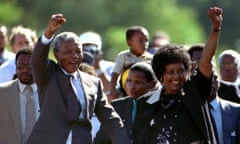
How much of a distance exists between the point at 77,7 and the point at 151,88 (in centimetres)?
2930

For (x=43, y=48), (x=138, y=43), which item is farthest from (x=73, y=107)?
(x=138, y=43)

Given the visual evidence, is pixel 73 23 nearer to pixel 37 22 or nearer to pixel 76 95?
pixel 37 22

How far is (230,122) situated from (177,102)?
1060mm

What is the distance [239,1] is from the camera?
4741 cm

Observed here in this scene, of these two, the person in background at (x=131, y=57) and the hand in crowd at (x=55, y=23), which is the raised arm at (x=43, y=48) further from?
the person in background at (x=131, y=57)

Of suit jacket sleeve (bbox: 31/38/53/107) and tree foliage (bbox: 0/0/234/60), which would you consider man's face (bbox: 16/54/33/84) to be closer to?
suit jacket sleeve (bbox: 31/38/53/107)

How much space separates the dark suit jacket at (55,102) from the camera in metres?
11.3

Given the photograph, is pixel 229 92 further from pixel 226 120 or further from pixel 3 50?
pixel 3 50

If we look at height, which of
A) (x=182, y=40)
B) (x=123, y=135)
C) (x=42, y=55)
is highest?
(x=42, y=55)

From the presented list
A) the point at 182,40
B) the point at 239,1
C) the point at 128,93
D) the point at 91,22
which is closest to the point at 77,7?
the point at 91,22

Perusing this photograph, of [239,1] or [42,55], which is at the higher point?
[42,55]

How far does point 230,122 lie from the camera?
12.3m

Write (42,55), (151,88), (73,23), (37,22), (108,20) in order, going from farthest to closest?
(108,20)
(73,23)
(37,22)
(151,88)
(42,55)

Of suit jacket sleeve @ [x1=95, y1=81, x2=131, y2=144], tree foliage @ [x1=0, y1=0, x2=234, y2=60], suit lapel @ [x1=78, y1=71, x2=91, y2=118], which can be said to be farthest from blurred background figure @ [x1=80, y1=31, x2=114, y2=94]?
tree foliage @ [x1=0, y1=0, x2=234, y2=60]
